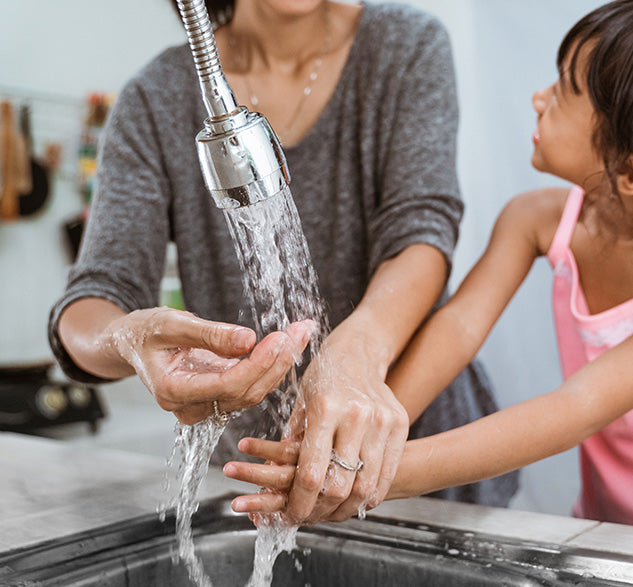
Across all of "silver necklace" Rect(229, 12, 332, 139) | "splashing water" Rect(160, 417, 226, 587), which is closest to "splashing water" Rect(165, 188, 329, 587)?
"splashing water" Rect(160, 417, 226, 587)

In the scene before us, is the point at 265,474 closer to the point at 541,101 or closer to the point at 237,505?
the point at 237,505

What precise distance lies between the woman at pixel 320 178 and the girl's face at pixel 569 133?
126 millimetres

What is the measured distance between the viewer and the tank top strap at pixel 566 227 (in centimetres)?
110

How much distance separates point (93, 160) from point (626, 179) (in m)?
2.78

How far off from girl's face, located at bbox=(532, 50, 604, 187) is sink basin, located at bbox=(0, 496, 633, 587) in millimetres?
513

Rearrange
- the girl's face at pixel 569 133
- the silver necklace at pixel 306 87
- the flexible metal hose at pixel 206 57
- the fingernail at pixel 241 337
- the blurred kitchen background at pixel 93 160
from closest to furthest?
the flexible metal hose at pixel 206 57, the fingernail at pixel 241 337, the girl's face at pixel 569 133, the silver necklace at pixel 306 87, the blurred kitchen background at pixel 93 160

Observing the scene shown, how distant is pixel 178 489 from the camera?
0.97 metres

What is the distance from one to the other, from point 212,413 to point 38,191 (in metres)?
2.89

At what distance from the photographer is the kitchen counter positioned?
30.6 inches

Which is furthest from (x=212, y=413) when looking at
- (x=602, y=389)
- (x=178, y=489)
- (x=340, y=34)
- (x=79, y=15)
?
(x=79, y=15)

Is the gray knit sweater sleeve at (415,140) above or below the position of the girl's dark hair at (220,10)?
below

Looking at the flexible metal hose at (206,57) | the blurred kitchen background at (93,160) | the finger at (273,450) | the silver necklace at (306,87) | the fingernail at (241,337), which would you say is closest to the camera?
the flexible metal hose at (206,57)

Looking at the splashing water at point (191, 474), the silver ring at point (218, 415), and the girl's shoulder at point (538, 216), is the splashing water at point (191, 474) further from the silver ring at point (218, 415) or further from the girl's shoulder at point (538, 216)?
the girl's shoulder at point (538, 216)

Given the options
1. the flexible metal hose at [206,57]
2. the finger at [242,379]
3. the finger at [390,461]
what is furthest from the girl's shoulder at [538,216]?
Result: the flexible metal hose at [206,57]
